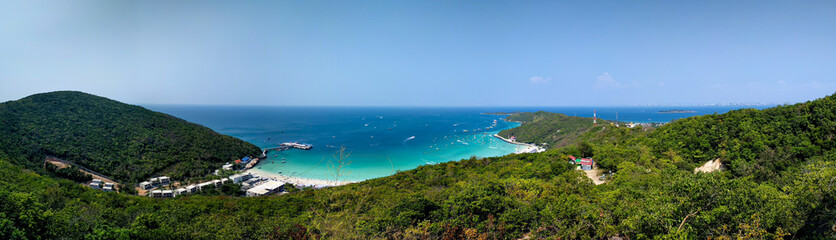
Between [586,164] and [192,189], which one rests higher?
[586,164]

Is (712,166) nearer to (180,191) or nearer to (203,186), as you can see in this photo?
(203,186)

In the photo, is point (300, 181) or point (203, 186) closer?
point (203, 186)

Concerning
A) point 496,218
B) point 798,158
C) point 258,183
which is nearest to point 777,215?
point 496,218

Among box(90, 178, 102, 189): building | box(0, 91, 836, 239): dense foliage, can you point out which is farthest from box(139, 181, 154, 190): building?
box(0, 91, 836, 239): dense foliage

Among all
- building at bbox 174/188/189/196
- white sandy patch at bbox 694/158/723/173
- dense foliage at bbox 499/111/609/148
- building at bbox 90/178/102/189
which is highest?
white sandy patch at bbox 694/158/723/173

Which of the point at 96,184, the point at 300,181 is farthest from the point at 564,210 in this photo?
the point at 96,184

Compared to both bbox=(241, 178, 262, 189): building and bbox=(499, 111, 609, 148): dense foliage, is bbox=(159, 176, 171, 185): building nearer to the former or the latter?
bbox=(241, 178, 262, 189): building
